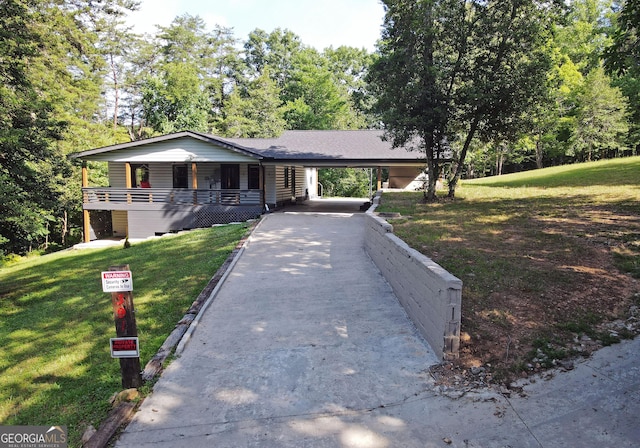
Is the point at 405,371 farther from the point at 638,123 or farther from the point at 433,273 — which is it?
the point at 638,123

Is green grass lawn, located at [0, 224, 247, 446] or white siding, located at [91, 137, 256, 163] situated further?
white siding, located at [91, 137, 256, 163]

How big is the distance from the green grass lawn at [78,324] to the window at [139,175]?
9672mm

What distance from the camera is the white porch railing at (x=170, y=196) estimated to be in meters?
18.3

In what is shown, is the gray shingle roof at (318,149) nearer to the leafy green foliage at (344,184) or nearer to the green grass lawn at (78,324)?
the green grass lawn at (78,324)

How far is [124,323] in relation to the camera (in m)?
3.98

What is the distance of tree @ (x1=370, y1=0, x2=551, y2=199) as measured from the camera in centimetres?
1130

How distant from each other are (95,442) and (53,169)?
1954 centimetres

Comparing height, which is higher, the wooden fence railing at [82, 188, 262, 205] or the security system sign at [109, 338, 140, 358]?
the wooden fence railing at [82, 188, 262, 205]

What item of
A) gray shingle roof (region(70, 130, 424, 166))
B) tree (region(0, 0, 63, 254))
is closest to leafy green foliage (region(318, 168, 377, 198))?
gray shingle roof (region(70, 130, 424, 166))

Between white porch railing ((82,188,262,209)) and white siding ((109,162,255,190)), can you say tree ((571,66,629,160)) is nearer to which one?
white porch railing ((82,188,262,209))

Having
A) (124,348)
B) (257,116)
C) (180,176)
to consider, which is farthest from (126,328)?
(257,116)

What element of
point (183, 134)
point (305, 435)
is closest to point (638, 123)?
point (183, 134)
